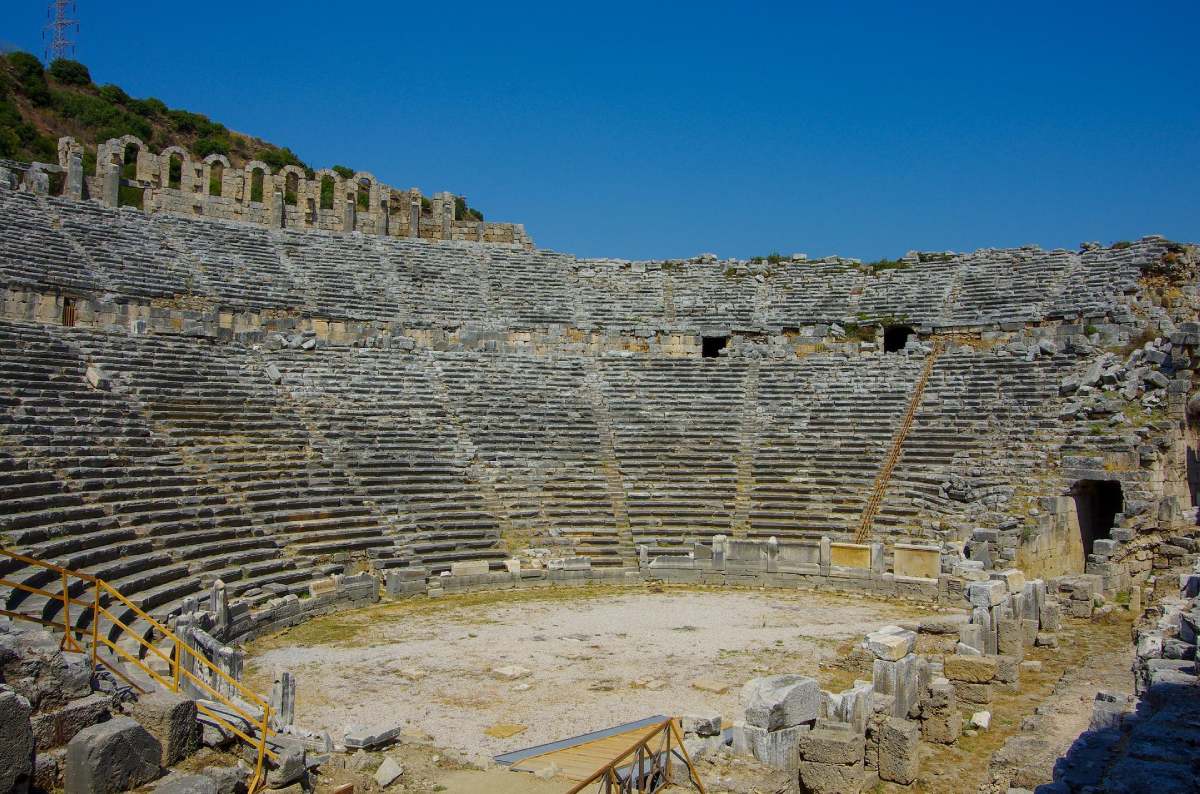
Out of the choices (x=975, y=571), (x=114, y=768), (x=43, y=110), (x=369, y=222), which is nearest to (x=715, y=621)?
(x=975, y=571)

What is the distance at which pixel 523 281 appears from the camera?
30438 millimetres

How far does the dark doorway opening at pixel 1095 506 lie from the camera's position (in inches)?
762

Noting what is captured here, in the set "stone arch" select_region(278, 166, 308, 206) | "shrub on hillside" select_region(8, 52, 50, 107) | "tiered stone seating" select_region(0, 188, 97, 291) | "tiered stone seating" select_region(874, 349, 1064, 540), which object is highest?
"shrub on hillside" select_region(8, 52, 50, 107)

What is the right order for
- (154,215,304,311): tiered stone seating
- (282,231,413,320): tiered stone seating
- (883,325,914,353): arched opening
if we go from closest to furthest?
(154,215,304,311): tiered stone seating
(282,231,413,320): tiered stone seating
(883,325,914,353): arched opening

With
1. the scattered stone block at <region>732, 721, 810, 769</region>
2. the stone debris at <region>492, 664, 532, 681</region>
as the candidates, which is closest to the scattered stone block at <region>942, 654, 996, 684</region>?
the scattered stone block at <region>732, 721, 810, 769</region>

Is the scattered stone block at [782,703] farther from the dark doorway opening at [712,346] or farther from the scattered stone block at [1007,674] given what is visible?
the dark doorway opening at [712,346]

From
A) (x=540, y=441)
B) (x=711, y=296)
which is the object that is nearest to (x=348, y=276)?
(x=540, y=441)

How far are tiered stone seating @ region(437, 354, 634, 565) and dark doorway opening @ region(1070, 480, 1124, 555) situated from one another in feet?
31.8

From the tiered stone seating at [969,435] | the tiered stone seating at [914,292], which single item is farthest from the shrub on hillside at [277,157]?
the tiered stone seating at [969,435]

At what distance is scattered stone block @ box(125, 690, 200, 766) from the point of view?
6.64 meters

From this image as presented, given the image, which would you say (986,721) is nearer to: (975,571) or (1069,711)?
(1069,711)

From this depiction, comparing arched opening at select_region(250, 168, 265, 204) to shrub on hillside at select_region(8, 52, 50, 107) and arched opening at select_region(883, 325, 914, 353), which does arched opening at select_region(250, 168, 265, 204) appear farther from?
arched opening at select_region(883, 325, 914, 353)

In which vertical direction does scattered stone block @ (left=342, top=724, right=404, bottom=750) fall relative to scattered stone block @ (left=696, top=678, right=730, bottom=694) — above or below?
above

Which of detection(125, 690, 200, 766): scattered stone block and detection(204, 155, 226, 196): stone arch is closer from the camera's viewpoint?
detection(125, 690, 200, 766): scattered stone block
